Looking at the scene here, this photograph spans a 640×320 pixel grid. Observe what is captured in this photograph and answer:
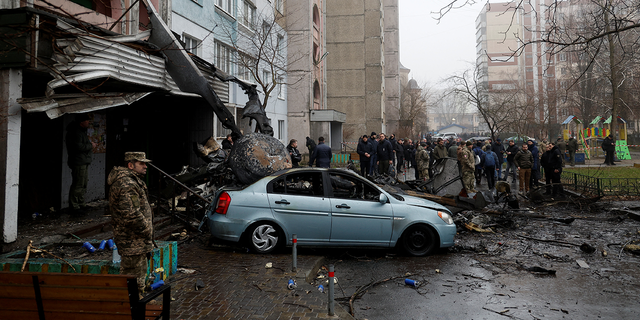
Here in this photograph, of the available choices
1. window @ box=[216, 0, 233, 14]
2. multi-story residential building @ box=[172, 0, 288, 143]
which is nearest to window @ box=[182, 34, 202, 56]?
multi-story residential building @ box=[172, 0, 288, 143]

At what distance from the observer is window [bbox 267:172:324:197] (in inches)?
290

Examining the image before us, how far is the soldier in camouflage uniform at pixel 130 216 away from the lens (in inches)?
176

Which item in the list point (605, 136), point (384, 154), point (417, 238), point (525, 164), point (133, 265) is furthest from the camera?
point (605, 136)

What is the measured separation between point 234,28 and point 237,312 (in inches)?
659

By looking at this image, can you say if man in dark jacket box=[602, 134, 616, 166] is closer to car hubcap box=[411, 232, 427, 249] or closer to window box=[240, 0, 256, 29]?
window box=[240, 0, 256, 29]

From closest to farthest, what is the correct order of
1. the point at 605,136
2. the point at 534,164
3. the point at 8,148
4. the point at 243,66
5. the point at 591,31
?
the point at 8,148, the point at 591,31, the point at 534,164, the point at 243,66, the point at 605,136

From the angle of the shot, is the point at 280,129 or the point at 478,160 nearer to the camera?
the point at 478,160

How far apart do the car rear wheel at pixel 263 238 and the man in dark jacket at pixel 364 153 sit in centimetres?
1067

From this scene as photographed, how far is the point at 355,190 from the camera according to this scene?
25.6ft

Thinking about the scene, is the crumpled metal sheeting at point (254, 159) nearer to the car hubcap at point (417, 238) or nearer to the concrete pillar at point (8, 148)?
the car hubcap at point (417, 238)

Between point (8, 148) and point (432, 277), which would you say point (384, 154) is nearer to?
point (432, 277)

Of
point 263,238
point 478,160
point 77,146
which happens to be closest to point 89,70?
point 77,146

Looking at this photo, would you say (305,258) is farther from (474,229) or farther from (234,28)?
(234,28)

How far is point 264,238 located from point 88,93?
11.6ft
